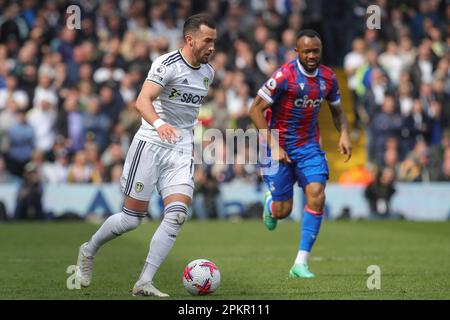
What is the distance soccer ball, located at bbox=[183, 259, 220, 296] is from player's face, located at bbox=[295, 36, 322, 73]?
118 inches

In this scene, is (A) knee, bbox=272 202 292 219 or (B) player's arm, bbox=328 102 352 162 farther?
(A) knee, bbox=272 202 292 219

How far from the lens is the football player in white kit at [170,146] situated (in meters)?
9.46

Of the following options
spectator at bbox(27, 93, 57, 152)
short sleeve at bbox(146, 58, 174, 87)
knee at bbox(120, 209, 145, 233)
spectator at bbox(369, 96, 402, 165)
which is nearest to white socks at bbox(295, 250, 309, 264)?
knee at bbox(120, 209, 145, 233)

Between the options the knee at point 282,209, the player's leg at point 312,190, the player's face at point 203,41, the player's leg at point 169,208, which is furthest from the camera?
the knee at point 282,209

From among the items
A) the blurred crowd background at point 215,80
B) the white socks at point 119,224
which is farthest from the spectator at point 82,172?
the white socks at point 119,224

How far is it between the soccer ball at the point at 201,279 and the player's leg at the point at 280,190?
108 inches

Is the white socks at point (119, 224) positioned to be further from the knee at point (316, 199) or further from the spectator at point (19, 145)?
the spectator at point (19, 145)

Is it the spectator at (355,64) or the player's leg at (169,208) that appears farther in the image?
the spectator at (355,64)

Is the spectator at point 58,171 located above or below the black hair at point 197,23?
below

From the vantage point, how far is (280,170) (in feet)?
40.0

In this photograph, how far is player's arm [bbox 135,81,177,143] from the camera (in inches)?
351

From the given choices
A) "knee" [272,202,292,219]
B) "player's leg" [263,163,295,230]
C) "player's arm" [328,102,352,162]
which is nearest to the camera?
"player's arm" [328,102,352,162]

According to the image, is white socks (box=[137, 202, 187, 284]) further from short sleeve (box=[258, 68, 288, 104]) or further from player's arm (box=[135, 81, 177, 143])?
short sleeve (box=[258, 68, 288, 104])

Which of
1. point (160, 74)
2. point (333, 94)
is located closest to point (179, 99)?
point (160, 74)
